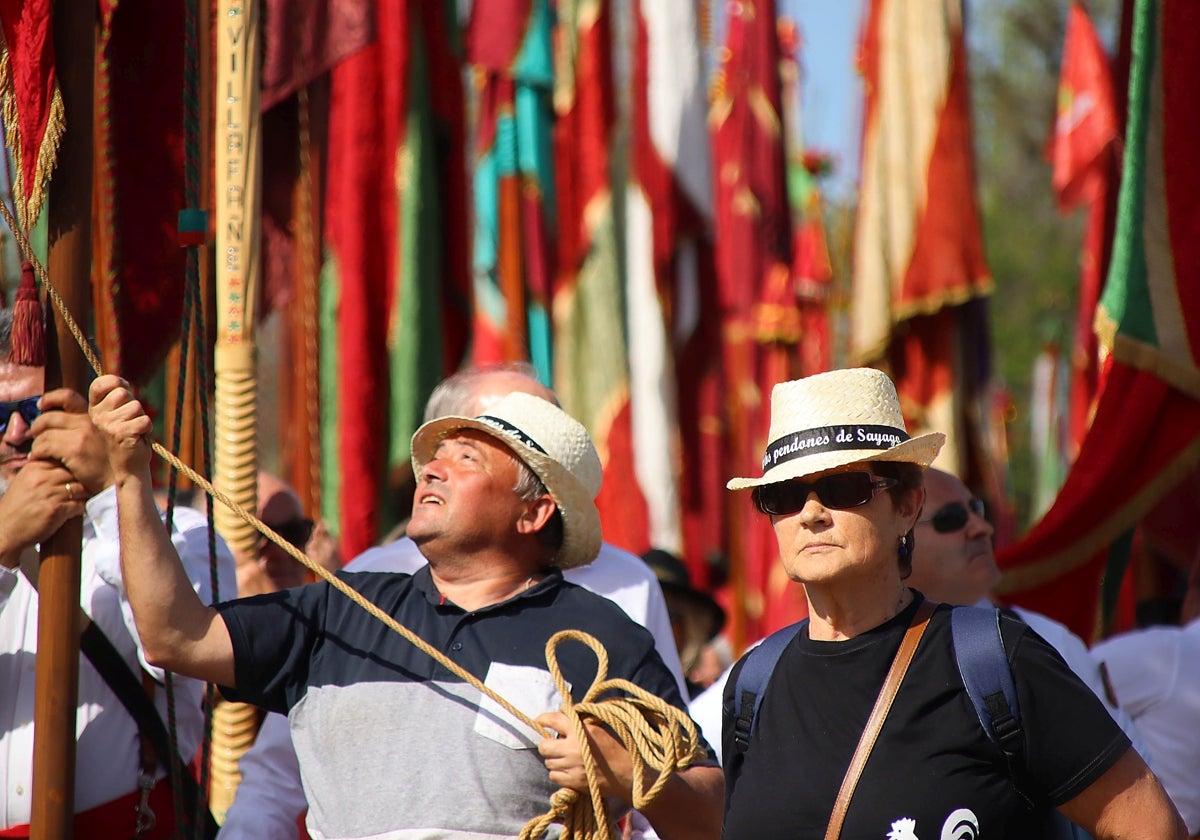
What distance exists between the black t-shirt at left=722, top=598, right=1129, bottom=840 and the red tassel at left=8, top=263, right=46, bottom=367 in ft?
5.52

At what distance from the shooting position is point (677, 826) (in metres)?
3.05

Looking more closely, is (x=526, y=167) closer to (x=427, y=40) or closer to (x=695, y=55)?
(x=427, y=40)

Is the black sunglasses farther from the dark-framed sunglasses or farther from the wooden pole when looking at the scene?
the dark-framed sunglasses

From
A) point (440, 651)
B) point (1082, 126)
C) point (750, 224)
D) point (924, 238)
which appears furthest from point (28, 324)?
point (1082, 126)

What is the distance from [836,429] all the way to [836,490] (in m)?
0.11

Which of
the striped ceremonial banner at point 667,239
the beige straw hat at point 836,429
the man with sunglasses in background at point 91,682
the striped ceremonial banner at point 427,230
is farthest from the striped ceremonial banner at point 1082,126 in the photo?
the man with sunglasses in background at point 91,682

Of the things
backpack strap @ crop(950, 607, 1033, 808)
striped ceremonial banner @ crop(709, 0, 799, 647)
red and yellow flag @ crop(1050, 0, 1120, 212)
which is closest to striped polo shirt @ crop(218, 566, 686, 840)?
backpack strap @ crop(950, 607, 1033, 808)

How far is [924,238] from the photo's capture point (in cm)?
738

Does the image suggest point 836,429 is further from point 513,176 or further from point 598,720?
point 513,176

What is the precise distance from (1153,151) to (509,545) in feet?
9.55

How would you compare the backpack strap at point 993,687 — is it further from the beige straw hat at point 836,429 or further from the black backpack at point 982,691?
the beige straw hat at point 836,429

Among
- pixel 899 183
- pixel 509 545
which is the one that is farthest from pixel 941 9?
pixel 509 545

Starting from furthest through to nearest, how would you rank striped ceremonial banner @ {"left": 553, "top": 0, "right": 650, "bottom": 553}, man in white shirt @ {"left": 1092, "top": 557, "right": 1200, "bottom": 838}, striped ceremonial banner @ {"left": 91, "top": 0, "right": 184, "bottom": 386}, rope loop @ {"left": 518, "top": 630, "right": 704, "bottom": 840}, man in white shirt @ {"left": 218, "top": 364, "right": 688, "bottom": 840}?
striped ceremonial banner @ {"left": 553, "top": 0, "right": 650, "bottom": 553} < man in white shirt @ {"left": 1092, "top": 557, "right": 1200, "bottom": 838} < striped ceremonial banner @ {"left": 91, "top": 0, "right": 184, "bottom": 386} < man in white shirt @ {"left": 218, "top": 364, "right": 688, "bottom": 840} < rope loop @ {"left": 518, "top": 630, "right": 704, "bottom": 840}

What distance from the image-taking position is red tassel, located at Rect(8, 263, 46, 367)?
3092 mm
